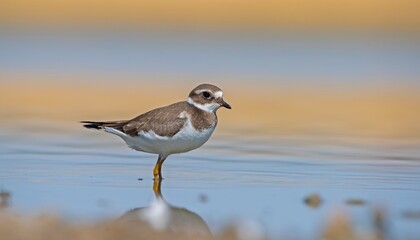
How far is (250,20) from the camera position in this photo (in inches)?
1220

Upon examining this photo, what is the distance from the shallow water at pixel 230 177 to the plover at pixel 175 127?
0.30 m

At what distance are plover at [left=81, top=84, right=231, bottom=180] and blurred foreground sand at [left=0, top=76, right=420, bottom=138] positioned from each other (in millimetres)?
3642

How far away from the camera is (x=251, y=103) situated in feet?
59.9

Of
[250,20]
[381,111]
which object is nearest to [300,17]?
[250,20]

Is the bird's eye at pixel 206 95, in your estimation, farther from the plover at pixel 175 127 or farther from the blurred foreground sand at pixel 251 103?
the blurred foreground sand at pixel 251 103

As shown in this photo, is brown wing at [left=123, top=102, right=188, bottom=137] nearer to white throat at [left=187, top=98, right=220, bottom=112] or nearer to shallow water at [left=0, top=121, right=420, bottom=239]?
white throat at [left=187, top=98, right=220, bottom=112]

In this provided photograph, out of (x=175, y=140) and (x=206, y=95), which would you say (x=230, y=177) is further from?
(x=206, y=95)

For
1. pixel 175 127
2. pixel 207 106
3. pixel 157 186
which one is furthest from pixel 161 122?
pixel 157 186

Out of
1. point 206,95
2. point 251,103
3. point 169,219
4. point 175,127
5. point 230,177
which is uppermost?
point 251,103

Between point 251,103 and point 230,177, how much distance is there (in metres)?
7.46

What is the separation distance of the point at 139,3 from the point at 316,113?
16410 mm

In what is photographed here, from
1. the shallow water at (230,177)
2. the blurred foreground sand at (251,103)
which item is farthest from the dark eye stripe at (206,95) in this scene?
the blurred foreground sand at (251,103)

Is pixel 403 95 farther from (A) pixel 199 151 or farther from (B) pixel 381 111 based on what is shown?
(A) pixel 199 151

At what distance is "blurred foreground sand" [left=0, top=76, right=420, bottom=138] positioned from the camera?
15609 mm
